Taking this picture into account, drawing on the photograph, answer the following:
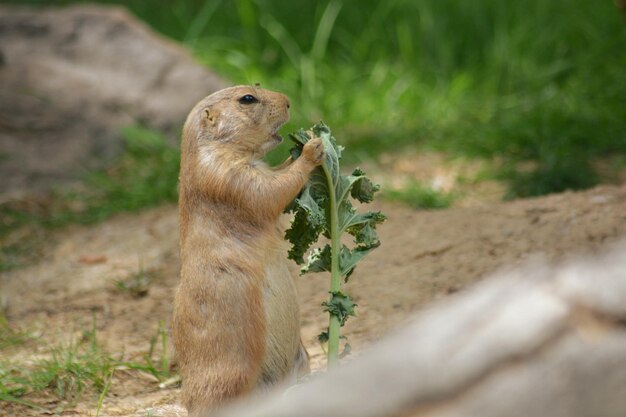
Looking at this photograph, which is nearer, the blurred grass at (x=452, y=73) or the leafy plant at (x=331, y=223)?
the leafy plant at (x=331, y=223)

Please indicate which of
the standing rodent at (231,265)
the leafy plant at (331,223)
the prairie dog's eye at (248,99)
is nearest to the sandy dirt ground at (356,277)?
the standing rodent at (231,265)

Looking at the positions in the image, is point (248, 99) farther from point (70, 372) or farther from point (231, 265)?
point (70, 372)

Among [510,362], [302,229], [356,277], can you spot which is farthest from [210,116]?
[510,362]

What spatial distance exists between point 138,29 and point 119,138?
1.29 meters

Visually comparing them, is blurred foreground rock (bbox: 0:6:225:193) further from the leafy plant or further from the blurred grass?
the leafy plant

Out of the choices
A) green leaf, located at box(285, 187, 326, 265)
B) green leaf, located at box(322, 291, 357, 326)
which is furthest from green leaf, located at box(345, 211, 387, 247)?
green leaf, located at box(322, 291, 357, 326)

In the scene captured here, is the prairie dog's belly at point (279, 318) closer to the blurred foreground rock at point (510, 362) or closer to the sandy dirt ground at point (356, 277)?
→ the sandy dirt ground at point (356, 277)

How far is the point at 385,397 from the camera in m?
1.90

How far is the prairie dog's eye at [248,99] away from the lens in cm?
388

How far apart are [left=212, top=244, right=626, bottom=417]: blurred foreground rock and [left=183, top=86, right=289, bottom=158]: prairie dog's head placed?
1.95 metres

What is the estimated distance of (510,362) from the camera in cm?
189

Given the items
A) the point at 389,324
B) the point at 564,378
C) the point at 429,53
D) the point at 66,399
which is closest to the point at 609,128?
the point at 429,53

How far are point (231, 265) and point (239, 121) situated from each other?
613 mm

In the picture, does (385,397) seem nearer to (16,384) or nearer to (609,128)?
(16,384)
